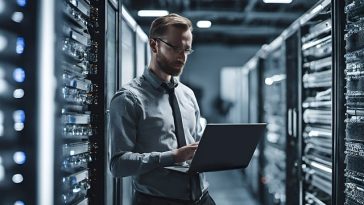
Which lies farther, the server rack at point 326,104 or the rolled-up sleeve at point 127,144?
the server rack at point 326,104

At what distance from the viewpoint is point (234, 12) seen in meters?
6.81

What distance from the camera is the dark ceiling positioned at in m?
5.98

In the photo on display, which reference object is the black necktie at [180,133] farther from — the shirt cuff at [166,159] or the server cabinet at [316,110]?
the server cabinet at [316,110]

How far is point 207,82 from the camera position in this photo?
1232 cm

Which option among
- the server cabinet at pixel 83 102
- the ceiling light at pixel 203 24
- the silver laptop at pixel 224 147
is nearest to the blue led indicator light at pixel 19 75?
the server cabinet at pixel 83 102

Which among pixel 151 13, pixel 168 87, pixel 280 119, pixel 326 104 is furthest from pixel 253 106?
pixel 168 87

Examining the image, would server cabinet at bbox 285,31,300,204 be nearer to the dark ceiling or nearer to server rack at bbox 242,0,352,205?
server rack at bbox 242,0,352,205

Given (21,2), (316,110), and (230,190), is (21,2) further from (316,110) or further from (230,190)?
(230,190)

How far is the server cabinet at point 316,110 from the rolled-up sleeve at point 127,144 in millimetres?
1727

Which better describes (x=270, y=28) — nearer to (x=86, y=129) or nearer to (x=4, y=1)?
(x=86, y=129)

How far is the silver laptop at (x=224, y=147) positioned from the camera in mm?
1803

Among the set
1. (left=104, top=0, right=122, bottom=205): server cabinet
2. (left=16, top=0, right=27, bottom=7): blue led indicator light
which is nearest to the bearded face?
(left=104, top=0, right=122, bottom=205): server cabinet

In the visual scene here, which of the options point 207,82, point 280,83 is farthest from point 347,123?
point 207,82

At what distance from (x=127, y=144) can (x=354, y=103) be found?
1.12 metres
